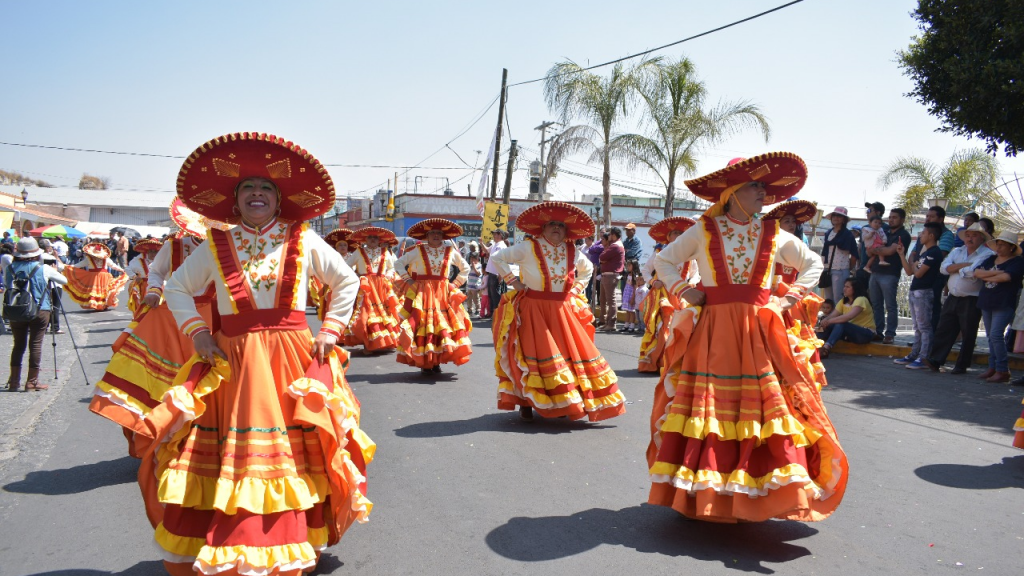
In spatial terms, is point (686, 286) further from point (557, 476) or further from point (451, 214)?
point (451, 214)

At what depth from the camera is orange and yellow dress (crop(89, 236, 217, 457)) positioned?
18.5 ft

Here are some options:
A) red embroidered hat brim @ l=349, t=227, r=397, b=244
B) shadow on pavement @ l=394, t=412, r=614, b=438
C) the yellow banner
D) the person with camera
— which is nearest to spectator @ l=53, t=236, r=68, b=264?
red embroidered hat brim @ l=349, t=227, r=397, b=244

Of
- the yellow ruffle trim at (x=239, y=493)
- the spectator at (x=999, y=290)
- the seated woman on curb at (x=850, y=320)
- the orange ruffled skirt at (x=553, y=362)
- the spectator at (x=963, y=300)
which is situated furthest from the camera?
the seated woman on curb at (x=850, y=320)

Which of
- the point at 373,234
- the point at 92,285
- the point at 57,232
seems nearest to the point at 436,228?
the point at 373,234

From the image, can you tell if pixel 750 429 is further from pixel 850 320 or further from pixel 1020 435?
pixel 850 320

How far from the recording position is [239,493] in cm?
341

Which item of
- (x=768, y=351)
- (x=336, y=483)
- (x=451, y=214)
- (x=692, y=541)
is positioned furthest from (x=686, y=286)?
(x=451, y=214)

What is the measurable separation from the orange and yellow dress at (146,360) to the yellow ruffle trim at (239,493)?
1937mm

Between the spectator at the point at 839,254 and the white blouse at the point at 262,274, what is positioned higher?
the spectator at the point at 839,254

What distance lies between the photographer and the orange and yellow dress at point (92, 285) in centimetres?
2092

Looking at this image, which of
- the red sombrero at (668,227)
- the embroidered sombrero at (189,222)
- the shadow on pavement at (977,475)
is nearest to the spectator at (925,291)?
the red sombrero at (668,227)

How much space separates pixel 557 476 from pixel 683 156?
16.6m

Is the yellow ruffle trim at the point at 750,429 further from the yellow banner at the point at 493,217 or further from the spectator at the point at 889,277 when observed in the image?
the yellow banner at the point at 493,217

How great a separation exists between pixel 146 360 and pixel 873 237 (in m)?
10.2
